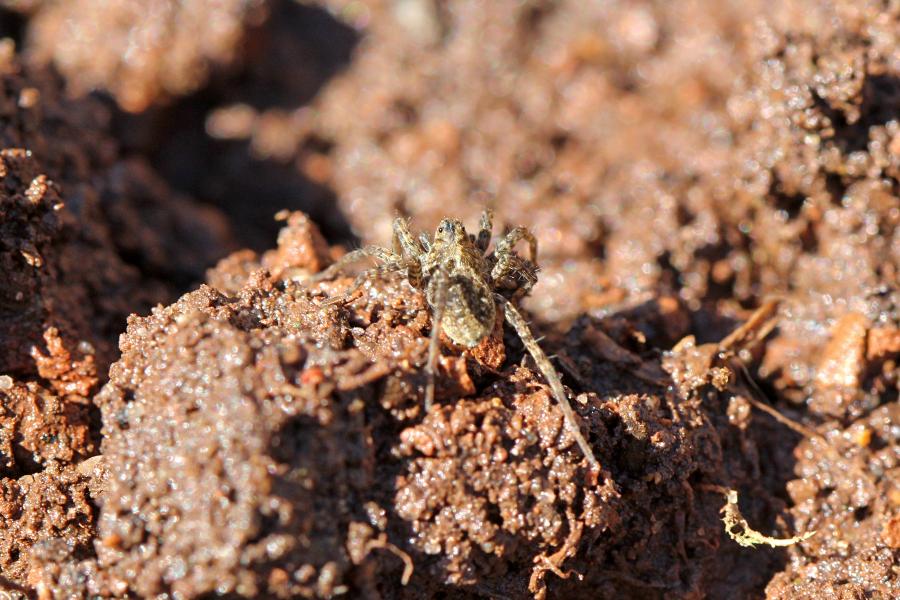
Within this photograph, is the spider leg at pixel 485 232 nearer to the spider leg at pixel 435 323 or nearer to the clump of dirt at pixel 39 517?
the spider leg at pixel 435 323

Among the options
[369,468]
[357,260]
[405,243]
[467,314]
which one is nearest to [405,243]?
[405,243]

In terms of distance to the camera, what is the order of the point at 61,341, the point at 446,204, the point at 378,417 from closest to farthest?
the point at 378,417, the point at 61,341, the point at 446,204

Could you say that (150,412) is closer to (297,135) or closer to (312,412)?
(312,412)

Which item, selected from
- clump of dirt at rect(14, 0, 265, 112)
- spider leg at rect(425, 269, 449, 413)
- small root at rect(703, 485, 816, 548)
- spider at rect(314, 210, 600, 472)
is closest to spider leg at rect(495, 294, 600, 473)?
spider at rect(314, 210, 600, 472)

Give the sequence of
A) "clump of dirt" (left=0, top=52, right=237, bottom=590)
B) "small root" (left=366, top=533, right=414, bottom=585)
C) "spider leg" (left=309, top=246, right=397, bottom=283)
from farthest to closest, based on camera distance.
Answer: "spider leg" (left=309, top=246, right=397, bottom=283) → "clump of dirt" (left=0, top=52, right=237, bottom=590) → "small root" (left=366, top=533, right=414, bottom=585)

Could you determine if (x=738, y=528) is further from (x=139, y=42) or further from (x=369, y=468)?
(x=139, y=42)

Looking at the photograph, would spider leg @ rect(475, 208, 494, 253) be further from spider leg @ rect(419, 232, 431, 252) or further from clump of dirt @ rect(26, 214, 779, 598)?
clump of dirt @ rect(26, 214, 779, 598)

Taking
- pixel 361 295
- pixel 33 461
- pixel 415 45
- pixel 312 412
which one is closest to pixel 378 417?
pixel 312 412
